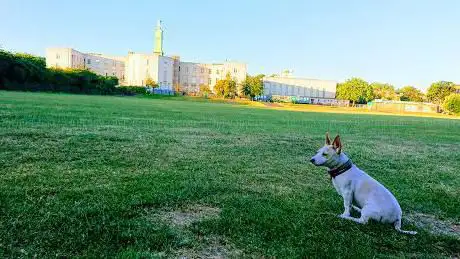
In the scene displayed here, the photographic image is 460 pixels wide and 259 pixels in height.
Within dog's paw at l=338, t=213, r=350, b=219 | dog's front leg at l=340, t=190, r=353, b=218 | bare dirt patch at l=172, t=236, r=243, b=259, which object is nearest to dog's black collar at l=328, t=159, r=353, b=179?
dog's front leg at l=340, t=190, r=353, b=218

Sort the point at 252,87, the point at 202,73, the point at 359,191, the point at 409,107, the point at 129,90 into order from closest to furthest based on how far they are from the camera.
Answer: the point at 359,191 → the point at 129,90 → the point at 409,107 → the point at 252,87 → the point at 202,73

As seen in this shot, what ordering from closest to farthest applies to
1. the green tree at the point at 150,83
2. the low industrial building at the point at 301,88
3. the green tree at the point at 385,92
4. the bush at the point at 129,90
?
the bush at the point at 129,90, the green tree at the point at 150,83, the green tree at the point at 385,92, the low industrial building at the point at 301,88

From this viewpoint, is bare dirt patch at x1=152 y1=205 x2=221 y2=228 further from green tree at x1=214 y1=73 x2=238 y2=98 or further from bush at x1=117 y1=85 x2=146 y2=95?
green tree at x1=214 y1=73 x2=238 y2=98

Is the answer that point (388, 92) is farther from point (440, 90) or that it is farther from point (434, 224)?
point (434, 224)

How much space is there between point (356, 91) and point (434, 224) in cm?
12028

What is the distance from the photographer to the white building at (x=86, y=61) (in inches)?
4899

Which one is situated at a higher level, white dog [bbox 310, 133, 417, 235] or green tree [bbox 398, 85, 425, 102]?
green tree [bbox 398, 85, 425, 102]

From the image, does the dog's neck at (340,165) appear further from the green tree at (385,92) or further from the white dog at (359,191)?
the green tree at (385,92)

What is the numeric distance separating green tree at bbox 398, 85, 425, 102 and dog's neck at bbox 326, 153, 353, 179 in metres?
143

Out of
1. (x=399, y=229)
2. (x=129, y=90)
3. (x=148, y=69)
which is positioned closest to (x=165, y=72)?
(x=148, y=69)

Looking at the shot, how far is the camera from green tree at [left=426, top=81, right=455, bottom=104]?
112438 mm

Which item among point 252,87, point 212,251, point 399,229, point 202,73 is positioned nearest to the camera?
point 212,251

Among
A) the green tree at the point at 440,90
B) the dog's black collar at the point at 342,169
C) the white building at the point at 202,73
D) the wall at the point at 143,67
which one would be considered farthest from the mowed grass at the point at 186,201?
the white building at the point at 202,73

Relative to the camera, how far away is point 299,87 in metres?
145
